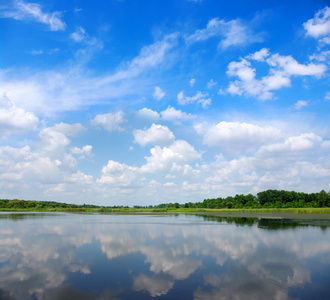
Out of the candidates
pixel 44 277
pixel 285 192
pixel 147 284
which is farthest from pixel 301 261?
pixel 285 192

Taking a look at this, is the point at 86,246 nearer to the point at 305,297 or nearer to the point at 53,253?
the point at 53,253

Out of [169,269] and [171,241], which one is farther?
[171,241]

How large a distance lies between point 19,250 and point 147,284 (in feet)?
51.5

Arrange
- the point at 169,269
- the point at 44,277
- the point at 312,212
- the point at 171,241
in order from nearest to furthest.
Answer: the point at 44,277, the point at 169,269, the point at 171,241, the point at 312,212

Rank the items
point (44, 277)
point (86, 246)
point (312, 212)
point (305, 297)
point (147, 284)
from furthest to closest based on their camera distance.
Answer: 1. point (312, 212)
2. point (86, 246)
3. point (44, 277)
4. point (147, 284)
5. point (305, 297)

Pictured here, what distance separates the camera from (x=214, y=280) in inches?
578

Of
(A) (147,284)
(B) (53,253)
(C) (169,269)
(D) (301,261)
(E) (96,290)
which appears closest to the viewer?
(E) (96,290)

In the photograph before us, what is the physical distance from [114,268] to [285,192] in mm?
155671

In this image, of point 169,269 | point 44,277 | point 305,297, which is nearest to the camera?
point 305,297

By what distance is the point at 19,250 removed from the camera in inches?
927

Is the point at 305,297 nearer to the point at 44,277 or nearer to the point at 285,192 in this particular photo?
the point at 44,277

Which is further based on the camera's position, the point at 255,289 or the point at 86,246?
the point at 86,246

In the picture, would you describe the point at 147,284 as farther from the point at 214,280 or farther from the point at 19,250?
the point at 19,250

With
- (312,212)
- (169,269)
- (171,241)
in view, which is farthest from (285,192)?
(169,269)
